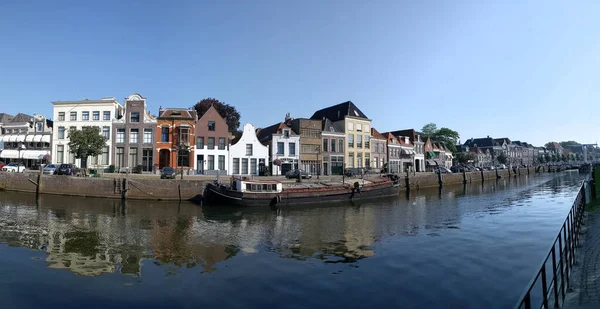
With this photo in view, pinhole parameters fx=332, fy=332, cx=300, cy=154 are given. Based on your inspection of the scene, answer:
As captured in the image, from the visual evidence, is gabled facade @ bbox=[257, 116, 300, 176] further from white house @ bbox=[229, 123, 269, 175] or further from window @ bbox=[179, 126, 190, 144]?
window @ bbox=[179, 126, 190, 144]

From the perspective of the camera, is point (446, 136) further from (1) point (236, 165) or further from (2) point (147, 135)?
(2) point (147, 135)

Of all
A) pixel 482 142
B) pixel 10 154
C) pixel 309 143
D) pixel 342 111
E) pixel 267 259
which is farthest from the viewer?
pixel 482 142

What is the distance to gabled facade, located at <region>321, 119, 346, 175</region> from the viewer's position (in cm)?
5828

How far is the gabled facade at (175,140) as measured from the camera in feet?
154

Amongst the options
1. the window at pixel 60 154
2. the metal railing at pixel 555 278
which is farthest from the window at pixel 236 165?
the metal railing at pixel 555 278

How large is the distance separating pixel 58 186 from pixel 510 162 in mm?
146075

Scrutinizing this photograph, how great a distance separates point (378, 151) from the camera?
6719cm

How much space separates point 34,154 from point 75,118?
9339 millimetres

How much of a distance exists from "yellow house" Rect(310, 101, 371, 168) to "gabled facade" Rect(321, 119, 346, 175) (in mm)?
1298

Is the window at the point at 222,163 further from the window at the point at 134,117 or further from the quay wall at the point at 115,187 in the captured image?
the quay wall at the point at 115,187

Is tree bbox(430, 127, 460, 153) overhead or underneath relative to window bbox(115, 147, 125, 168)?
overhead

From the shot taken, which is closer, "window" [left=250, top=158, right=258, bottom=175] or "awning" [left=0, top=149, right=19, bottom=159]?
"window" [left=250, top=158, right=258, bottom=175]

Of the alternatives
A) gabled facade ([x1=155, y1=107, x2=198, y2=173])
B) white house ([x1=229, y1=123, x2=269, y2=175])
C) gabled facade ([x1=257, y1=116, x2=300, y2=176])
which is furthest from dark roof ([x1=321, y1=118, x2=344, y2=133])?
gabled facade ([x1=155, y1=107, x2=198, y2=173])

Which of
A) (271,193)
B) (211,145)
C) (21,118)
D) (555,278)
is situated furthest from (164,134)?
(555,278)
